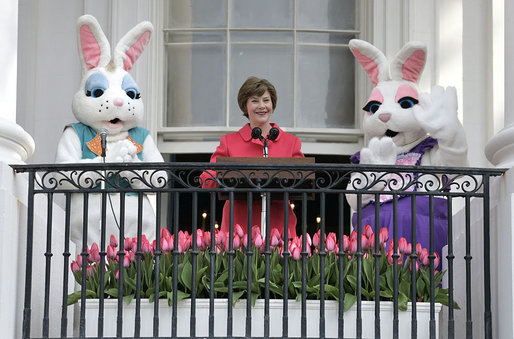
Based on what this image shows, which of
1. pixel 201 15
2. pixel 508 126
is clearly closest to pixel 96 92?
pixel 201 15

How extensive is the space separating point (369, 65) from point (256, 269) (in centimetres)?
265

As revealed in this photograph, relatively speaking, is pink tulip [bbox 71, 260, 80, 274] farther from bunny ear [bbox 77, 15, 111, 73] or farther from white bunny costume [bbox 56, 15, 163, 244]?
bunny ear [bbox 77, 15, 111, 73]

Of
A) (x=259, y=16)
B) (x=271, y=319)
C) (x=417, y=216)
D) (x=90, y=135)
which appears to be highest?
(x=259, y=16)

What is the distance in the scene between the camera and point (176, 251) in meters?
6.18

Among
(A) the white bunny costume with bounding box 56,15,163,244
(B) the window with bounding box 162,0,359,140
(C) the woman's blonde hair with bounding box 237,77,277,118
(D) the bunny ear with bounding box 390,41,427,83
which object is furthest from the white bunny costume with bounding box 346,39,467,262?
(A) the white bunny costume with bounding box 56,15,163,244

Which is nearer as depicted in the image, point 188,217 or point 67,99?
point 67,99

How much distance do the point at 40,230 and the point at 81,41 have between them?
6.93 ft

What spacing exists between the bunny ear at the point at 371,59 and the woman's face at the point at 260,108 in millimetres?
826

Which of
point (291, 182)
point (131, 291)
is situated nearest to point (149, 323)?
point (131, 291)

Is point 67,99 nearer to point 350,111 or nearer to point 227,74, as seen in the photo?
point 227,74

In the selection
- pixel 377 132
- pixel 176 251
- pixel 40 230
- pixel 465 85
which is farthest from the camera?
pixel 465 85

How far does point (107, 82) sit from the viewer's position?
8.35 m

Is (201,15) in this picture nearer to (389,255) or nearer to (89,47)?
(89,47)

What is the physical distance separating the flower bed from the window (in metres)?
2.97
